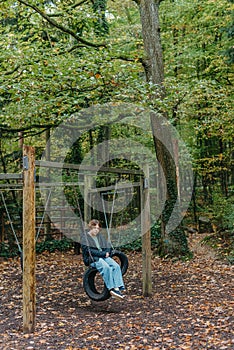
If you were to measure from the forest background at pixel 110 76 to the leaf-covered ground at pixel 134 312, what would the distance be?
1752 millimetres

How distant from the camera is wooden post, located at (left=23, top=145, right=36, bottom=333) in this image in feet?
14.9

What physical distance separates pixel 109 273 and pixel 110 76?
146 inches

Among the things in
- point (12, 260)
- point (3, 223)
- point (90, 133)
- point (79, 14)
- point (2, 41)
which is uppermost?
point (79, 14)

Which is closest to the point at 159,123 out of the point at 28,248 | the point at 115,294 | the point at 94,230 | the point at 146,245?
the point at 146,245

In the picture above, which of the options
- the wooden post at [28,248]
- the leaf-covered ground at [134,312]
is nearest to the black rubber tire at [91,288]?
the leaf-covered ground at [134,312]

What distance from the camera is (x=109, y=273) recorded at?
213 inches

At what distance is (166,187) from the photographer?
946 centimetres

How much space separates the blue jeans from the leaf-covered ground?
410 mm

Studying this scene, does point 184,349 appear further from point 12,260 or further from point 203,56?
point 203,56

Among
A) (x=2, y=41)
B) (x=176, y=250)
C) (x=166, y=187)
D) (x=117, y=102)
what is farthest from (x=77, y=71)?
(x=176, y=250)

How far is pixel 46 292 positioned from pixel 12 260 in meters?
3.75

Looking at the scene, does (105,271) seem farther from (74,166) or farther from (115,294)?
(74,166)

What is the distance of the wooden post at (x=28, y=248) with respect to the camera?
179 inches

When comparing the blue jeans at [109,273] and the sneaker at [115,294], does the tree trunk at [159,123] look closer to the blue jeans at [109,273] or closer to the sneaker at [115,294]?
the blue jeans at [109,273]
